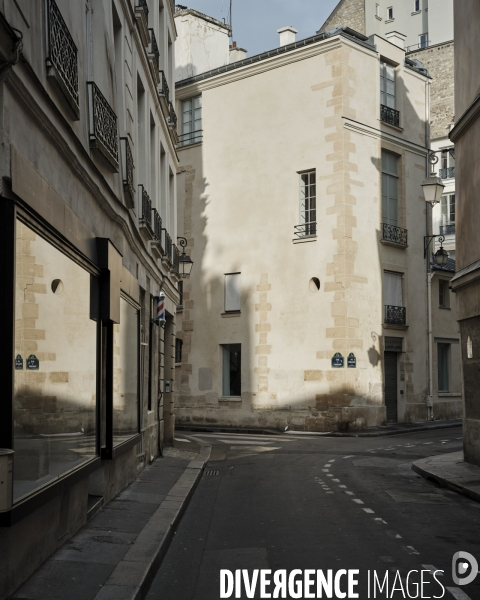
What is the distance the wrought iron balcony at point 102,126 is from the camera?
367 inches

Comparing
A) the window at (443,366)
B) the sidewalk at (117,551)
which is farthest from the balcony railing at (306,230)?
the sidewalk at (117,551)

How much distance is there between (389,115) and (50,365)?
25.0m

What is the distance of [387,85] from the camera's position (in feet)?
100

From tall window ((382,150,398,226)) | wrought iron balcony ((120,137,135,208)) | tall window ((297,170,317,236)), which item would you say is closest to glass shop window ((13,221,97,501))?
wrought iron balcony ((120,137,135,208))

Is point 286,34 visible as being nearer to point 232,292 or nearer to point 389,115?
point 389,115

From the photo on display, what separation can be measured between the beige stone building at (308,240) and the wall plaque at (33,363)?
21.0 metres

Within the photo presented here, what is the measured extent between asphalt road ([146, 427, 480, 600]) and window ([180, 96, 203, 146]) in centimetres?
1755

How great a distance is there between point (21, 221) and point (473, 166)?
450 inches

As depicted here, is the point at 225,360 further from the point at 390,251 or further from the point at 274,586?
the point at 274,586

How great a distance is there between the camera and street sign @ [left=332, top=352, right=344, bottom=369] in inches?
1077

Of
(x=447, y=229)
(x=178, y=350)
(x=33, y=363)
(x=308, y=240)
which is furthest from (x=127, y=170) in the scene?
(x=447, y=229)

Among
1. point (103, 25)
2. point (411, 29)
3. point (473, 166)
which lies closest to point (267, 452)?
point (473, 166)

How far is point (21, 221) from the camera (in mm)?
6203

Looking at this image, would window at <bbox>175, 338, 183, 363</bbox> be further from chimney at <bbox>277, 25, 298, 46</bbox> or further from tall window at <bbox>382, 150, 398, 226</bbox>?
chimney at <bbox>277, 25, 298, 46</bbox>
